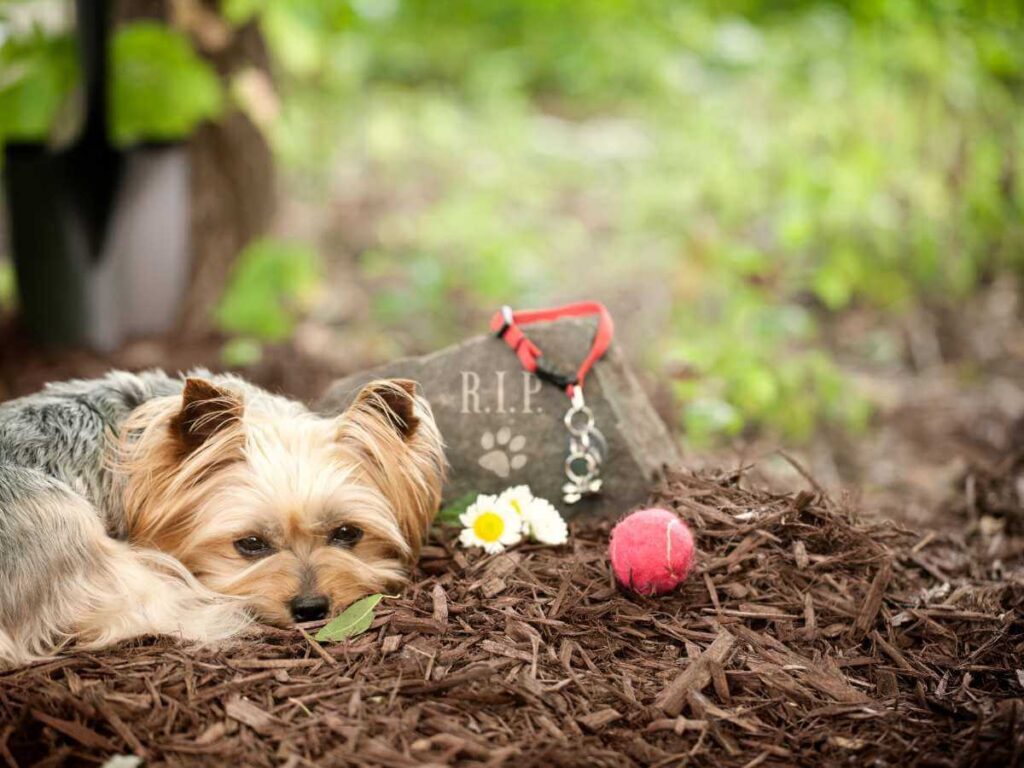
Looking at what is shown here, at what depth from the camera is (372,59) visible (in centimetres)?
1250

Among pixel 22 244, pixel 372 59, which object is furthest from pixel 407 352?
pixel 372 59

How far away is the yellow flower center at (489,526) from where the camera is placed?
367cm

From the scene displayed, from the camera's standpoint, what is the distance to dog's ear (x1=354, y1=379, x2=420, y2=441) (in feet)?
11.0

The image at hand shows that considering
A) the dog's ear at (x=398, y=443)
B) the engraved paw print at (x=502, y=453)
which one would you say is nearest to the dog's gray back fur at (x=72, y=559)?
the dog's ear at (x=398, y=443)

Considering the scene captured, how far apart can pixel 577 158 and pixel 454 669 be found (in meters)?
9.36

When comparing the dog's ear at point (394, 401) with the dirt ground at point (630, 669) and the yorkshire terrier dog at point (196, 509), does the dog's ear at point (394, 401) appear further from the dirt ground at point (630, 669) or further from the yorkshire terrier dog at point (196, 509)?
the dirt ground at point (630, 669)

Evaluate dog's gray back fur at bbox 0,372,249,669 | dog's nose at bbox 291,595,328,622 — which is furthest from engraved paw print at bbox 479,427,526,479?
dog's gray back fur at bbox 0,372,249,669

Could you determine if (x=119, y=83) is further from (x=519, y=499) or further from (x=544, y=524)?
(x=544, y=524)

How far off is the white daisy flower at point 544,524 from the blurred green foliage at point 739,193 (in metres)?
1.81

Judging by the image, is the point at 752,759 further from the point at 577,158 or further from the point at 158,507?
the point at 577,158

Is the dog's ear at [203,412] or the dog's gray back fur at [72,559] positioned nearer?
the dog's gray back fur at [72,559]

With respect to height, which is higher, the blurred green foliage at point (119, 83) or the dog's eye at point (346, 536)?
the blurred green foliage at point (119, 83)

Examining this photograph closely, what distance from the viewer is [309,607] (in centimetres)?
322

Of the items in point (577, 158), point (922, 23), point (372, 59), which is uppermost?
point (922, 23)
